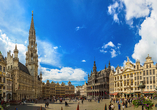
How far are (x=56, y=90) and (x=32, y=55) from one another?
64463mm

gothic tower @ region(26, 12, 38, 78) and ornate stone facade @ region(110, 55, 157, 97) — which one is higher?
gothic tower @ region(26, 12, 38, 78)

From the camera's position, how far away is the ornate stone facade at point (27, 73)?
209 feet

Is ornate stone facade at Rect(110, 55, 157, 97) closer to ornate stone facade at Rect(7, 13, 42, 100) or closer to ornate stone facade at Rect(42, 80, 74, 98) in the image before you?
ornate stone facade at Rect(7, 13, 42, 100)

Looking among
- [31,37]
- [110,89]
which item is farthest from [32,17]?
[110,89]

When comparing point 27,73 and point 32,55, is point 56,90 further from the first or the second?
point 27,73

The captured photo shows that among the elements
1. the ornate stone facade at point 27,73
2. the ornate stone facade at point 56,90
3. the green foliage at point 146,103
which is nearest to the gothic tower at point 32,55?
the ornate stone facade at point 27,73

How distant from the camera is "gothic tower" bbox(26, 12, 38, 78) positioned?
321 ft

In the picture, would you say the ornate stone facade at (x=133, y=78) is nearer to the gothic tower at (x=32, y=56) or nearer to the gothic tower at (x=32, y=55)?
the gothic tower at (x=32, y=56)

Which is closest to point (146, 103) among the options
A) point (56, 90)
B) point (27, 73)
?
point (27, 73)

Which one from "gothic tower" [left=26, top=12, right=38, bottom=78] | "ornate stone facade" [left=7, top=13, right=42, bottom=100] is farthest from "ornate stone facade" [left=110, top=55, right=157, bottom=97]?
"gothic tower" [left=26, top=12, right=38, bottom=78]

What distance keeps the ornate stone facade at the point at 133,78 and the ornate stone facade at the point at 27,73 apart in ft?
153

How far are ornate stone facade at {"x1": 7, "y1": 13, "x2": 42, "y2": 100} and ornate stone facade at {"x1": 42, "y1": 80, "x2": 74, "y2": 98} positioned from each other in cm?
4741

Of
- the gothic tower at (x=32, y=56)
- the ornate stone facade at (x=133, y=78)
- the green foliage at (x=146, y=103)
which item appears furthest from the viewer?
the gothic tower at (x=32, y=56)

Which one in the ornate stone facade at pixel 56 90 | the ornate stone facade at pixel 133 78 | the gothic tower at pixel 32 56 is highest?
the gothic tower at pixel 32 56
